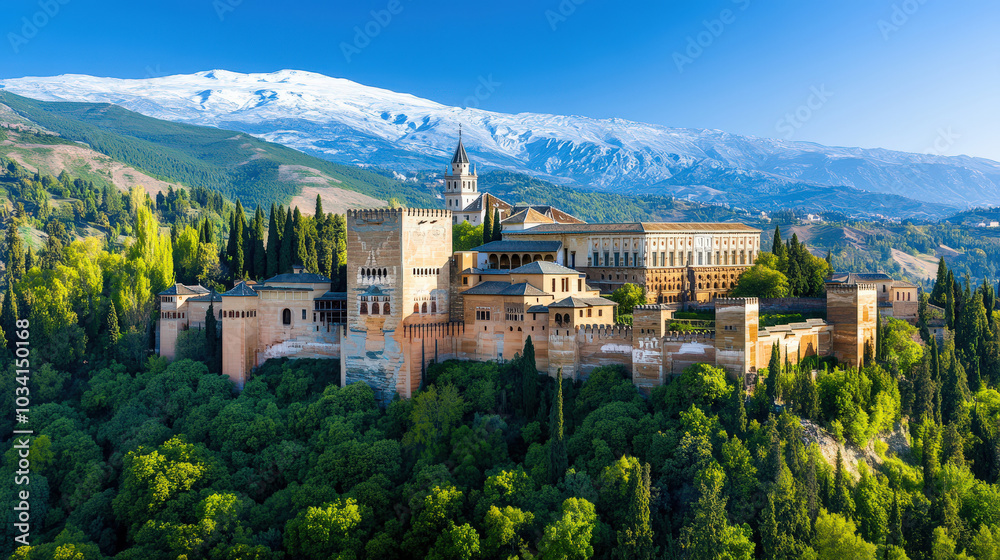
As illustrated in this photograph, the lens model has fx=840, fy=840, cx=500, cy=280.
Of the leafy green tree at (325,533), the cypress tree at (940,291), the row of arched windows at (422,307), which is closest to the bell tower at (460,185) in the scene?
the row of arched windows at (422,307)

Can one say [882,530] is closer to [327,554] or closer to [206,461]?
[327,554]

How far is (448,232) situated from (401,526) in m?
20.9

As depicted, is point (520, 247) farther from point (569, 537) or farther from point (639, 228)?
point (569, 537)

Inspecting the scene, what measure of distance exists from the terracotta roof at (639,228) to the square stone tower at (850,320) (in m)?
19.5

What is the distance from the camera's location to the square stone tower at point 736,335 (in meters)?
45.1

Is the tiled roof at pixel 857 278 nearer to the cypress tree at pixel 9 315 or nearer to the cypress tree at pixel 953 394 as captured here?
the cypress tree at pixel 953 394

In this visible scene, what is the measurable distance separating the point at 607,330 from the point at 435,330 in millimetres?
11938

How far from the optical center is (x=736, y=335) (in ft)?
149

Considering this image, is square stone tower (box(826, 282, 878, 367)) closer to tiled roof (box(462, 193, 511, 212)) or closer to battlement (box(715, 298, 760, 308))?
battlement (box(715, 298, 760, 308))

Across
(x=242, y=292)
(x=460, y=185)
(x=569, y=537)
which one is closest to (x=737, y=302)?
(x=569, y=537)

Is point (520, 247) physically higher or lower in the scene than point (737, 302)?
higher

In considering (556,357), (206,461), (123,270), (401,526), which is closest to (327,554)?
(401,526)
